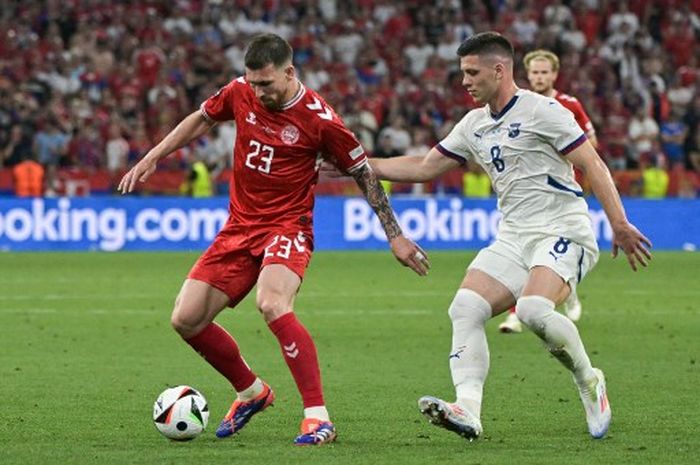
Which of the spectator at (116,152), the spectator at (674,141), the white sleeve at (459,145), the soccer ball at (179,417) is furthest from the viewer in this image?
the spectator at (674,141)

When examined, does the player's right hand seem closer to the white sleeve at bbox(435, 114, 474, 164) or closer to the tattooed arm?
the tattooed arm

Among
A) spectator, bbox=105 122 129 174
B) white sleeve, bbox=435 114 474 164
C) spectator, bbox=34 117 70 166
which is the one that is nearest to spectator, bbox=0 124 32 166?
spectator, bbox=34 117 70 166

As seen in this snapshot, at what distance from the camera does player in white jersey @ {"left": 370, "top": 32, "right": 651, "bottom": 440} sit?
26.2 feet

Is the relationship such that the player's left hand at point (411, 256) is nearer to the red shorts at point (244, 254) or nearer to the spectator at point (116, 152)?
the red shorts at point (244, 254)

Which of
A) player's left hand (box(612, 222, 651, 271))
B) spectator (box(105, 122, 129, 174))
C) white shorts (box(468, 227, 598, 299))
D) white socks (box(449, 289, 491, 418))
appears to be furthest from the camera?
spectator (box(105, 122, 129, 174))

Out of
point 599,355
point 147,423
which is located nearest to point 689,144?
point 599,355

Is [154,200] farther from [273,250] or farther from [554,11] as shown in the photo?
[273,250]

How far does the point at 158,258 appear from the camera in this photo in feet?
78.0

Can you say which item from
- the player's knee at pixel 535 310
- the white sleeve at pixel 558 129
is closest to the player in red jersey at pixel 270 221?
the player's knee at pixel 535 310

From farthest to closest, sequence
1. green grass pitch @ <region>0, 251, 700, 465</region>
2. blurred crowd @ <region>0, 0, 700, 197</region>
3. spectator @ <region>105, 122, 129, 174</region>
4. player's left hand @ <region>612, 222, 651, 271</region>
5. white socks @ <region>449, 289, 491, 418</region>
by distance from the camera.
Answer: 1. blurred crowd @ <region>0, 0, 700, 197</region>
2. spectator @ <region>105, 122, 129, 174</region>
3. white socks @ <region>449, 289, 491, 418</region>
4. player's left hand @ <region>612, 222, 651, 271</region>
5. green grass pitch @ <region>0, 251, 700, 465</region>

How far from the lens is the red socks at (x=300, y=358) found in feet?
25.9

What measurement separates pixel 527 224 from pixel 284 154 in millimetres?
1340

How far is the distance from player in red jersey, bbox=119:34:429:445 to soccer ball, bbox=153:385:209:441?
257mm

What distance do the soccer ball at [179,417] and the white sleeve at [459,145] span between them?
196 cm
